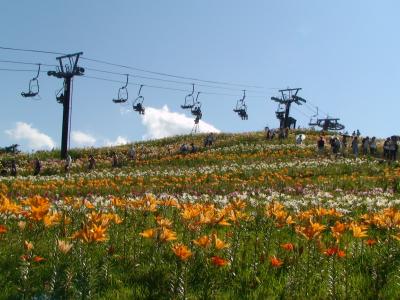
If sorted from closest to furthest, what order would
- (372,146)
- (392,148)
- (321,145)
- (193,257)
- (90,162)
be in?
(193,257) < (392,148) < (90,162) < (321,145) < (372,146)

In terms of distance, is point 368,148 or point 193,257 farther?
point 368,148

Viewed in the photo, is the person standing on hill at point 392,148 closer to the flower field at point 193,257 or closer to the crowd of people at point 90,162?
the crowd of people at point 90,162

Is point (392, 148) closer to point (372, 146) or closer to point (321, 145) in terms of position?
point (372, 146)

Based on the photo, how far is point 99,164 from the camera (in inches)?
1362

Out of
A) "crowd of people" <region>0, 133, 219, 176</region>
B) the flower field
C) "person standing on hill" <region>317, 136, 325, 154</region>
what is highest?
"person standing on hill" <region>317, 136, 325, 154</region>

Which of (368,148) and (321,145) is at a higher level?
(368,148)

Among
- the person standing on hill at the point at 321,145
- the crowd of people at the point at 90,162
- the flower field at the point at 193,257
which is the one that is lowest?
the flower field at the point at 193,257

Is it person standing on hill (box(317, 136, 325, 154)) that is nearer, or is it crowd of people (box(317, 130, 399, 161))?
crowd of people (box(317, 130, 399, 161))

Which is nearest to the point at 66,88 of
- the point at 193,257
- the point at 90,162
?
the point at 90,162

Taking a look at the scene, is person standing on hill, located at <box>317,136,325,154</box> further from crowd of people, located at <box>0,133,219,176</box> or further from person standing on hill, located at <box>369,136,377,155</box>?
crowd of people, located at <box>0,133,219,176</box>

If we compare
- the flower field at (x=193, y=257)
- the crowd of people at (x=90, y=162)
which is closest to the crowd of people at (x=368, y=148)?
the crowd of people at (x=90, y=162)

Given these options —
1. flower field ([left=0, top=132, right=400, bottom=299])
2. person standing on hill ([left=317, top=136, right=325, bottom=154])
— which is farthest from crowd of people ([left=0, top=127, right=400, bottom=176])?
flower field ([left=0, top=132, right=400, bottom=299])

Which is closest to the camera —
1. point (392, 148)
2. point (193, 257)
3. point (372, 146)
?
point (193, 257)

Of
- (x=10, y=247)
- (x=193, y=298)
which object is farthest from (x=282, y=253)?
(x=10, y=247)
